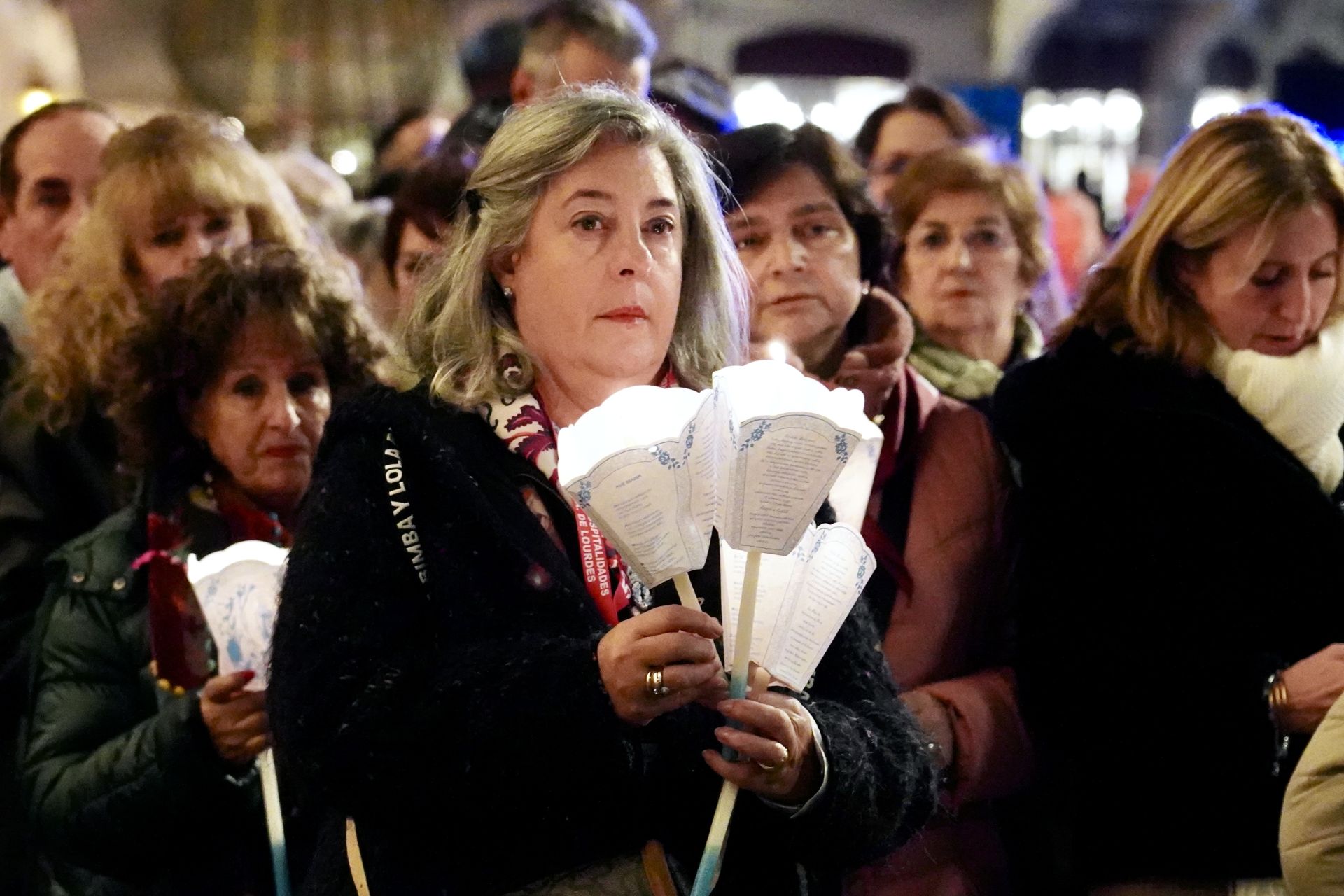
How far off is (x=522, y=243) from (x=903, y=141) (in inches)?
115

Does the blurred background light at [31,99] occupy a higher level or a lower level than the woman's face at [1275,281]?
higher

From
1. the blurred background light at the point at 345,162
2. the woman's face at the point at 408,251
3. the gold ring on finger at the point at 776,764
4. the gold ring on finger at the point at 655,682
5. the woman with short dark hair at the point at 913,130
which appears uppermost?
the woman with short dark hair at the point at 913,130

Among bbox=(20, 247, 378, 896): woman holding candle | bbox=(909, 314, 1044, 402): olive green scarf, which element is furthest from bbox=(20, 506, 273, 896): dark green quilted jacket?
bbox=(909, 314, 1044, 402): olive green scarf

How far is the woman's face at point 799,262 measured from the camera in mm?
3170

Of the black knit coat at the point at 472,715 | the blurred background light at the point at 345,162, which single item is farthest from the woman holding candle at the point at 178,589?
the blurred background light at the point at 345,162

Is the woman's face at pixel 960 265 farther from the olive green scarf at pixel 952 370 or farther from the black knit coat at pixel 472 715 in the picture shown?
the black knit coat at pixel 472 715

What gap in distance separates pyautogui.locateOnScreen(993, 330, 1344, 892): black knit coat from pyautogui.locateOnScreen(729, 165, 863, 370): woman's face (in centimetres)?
49

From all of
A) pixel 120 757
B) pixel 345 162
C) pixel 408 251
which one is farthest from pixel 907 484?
pixel 345 162

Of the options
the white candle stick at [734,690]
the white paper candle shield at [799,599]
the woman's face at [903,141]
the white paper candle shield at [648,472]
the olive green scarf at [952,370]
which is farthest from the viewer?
the woman's face at [903,141]

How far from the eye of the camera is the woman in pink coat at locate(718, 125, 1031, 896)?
284 centimetres

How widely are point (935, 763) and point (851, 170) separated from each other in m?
1.36

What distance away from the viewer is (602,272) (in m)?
2.27

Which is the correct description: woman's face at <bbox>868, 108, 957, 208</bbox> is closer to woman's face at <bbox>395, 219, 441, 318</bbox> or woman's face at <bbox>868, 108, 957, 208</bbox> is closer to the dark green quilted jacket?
woman's face at <bbox>395, 219, 441, 318</bbox>

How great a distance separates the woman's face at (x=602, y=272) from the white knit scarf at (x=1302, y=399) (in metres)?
1.13
